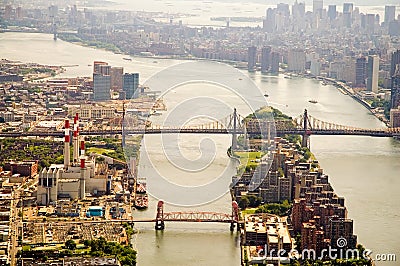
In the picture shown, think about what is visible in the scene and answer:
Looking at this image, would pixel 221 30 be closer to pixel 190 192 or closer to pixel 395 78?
pixel 395 78

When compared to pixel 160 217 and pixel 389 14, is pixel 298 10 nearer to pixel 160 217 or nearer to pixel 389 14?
pixel 389 14

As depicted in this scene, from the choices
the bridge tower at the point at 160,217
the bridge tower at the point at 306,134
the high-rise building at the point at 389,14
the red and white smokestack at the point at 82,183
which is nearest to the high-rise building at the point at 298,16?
the high-rise building at the point at 389,14

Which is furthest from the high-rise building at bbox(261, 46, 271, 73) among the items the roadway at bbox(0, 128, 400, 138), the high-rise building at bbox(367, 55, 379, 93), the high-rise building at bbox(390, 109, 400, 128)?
the roadway at bbox(0, 128, 400, 138)

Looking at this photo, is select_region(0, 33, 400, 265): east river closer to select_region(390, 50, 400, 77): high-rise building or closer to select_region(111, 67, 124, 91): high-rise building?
select_region(111, 67, 124, 91): high-rise building

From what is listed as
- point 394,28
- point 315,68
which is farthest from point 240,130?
point 394,28

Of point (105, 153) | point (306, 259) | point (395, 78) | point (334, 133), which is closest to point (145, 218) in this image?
point (306, 259)
